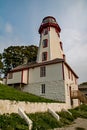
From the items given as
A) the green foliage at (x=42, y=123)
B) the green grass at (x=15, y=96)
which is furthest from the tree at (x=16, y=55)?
the green foliage at (x=42, y=123)

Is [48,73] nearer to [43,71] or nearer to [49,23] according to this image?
[43,71]

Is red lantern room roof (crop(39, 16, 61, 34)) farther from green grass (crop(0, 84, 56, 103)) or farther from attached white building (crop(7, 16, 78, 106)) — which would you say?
green grass (crop(0, 84, 56, 103))

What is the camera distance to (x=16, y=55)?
40.9 m

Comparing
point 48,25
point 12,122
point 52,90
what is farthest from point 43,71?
point 12,122

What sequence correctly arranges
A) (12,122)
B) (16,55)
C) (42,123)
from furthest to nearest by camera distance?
(16,55)
(42,123)
(12,122)

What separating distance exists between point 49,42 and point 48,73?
673 cm

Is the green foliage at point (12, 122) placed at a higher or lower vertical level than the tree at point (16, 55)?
lower

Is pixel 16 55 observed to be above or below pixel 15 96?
above

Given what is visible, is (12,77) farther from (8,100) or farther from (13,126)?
(13,126)

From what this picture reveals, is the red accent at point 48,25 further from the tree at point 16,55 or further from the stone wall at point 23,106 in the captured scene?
the stone wall at point 23,106

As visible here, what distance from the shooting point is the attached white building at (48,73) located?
2362 cm

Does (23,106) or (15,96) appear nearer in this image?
(23,106)

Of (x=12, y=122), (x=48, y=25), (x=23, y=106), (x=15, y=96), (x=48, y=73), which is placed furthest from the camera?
(x=48, y=25)

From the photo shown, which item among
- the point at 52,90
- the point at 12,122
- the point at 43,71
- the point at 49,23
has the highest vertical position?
the point at 49,23
